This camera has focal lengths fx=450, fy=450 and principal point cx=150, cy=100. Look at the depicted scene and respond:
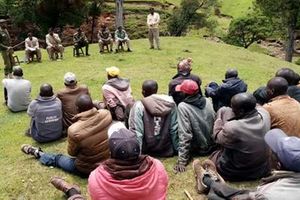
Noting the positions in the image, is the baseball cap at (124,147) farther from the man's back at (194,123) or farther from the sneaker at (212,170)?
the man's back at (194,123)

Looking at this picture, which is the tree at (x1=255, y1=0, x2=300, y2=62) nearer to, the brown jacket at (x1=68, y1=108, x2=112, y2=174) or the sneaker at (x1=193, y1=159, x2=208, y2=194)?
the sneaker at (x1=193, y1=159, x2=208, y2=194)

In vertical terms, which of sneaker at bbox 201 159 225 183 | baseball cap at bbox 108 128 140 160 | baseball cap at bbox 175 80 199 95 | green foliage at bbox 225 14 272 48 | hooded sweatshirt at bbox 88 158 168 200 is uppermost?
baseball cap at bbox 108 128 140 160

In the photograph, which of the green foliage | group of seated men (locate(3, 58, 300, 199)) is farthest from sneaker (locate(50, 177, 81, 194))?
the green foliage

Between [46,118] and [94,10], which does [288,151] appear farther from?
[94,10]

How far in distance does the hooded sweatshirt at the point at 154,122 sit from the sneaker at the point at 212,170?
122cm

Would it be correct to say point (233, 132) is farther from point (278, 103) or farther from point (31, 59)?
point (31, 59)

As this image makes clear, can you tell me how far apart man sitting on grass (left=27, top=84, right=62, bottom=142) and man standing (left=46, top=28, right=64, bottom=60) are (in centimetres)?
1230

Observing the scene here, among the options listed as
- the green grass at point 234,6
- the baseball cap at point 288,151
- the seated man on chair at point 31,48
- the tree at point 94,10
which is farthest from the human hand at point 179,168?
the green grass at point 234,6

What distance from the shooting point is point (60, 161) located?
9070 millimetres

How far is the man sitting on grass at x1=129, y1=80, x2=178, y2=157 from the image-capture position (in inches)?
354

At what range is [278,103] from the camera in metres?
8.10

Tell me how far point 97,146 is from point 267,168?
314cm

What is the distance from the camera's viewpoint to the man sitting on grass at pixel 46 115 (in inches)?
402

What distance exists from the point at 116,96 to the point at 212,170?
3.54m
